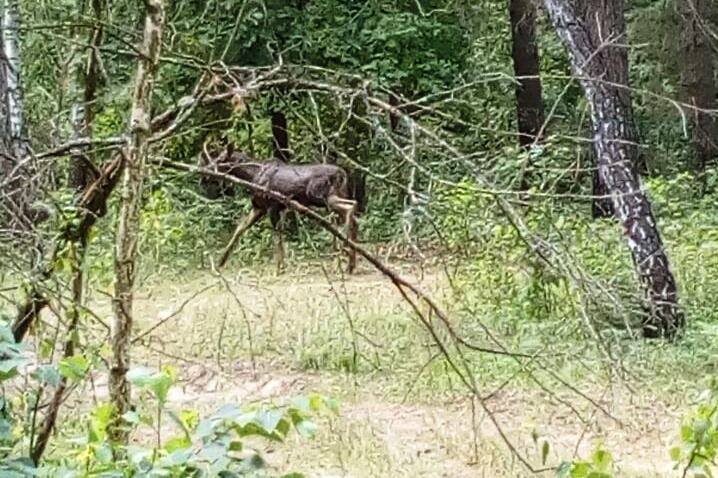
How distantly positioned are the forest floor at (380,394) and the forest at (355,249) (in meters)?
0.03

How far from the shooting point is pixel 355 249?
2.50 meters

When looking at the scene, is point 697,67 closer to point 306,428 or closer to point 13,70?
point 13,70

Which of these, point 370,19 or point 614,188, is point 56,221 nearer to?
point 614,188

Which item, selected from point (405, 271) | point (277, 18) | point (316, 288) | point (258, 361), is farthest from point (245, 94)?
point (277, 18)

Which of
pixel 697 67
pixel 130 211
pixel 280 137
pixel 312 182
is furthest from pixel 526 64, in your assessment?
pixel 130 211

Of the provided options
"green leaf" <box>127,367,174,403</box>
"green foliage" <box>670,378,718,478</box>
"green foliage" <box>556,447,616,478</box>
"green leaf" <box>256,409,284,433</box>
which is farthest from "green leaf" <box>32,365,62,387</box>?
"green foliage" <box>670,378,718,478</box>

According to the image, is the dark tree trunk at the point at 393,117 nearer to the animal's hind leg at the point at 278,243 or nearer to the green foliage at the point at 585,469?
the green foliage at the point at 585,469

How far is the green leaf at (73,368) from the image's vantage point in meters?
1.91

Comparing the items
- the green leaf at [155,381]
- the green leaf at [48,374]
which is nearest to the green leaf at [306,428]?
the green leaf at [155,381]

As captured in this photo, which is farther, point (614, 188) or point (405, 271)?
point (614, 188)

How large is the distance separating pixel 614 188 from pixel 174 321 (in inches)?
124

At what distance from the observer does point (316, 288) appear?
881 cm

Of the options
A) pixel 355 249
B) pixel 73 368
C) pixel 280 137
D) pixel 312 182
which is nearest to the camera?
pixel 73 368

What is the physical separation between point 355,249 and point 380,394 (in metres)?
3.89
